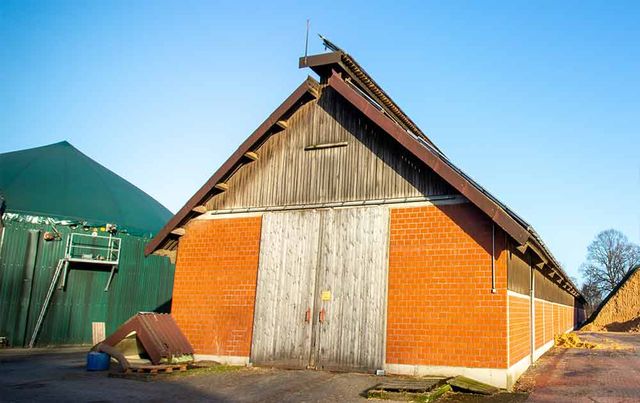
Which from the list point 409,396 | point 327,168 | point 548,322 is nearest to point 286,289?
point 327,168

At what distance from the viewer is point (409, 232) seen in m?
13.5

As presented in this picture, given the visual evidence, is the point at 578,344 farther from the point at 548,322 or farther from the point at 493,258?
the point at 493,258

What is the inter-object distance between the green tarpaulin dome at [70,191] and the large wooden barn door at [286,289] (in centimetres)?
1279

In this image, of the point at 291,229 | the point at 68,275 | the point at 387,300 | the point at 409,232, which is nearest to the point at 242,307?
the point at 291,229

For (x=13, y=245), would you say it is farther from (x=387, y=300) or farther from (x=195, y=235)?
(x=387, y=300)

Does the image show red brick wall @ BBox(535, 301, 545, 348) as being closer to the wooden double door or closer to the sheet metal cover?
the wooden double door

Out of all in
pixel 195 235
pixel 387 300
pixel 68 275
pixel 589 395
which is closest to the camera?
pixel 589 395

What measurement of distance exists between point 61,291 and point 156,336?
1021 centimetres

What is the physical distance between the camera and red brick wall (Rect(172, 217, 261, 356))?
50.5ft

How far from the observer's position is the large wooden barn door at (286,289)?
565 inches

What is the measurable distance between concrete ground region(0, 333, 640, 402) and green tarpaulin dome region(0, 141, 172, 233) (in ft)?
33.7

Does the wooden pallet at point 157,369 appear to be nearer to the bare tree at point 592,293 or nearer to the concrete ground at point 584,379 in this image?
the concrete ground at point 584,379

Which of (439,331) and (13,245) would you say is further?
(13,245)

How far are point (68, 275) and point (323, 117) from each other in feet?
47.9
